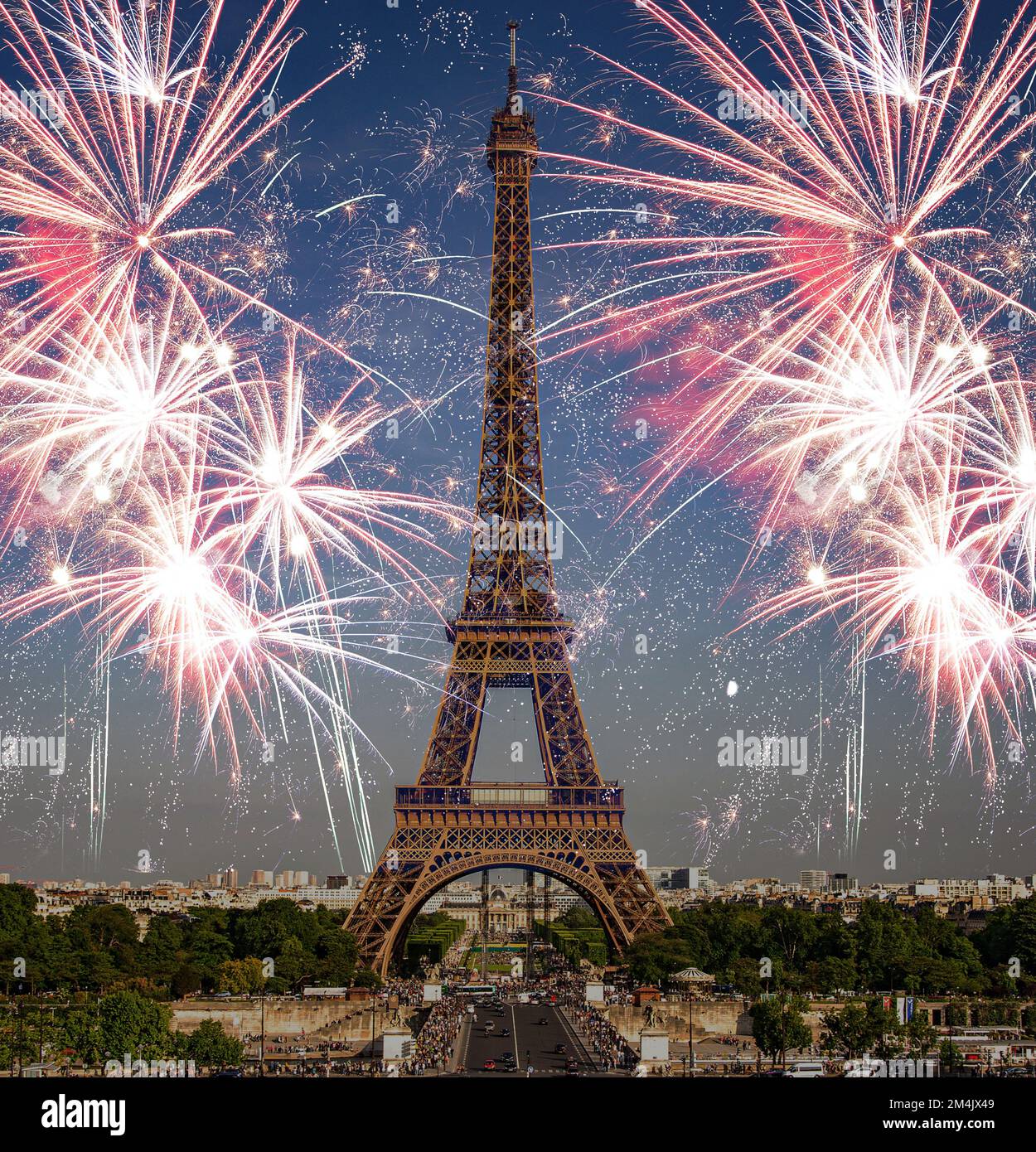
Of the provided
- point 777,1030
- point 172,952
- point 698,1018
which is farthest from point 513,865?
point 172,952

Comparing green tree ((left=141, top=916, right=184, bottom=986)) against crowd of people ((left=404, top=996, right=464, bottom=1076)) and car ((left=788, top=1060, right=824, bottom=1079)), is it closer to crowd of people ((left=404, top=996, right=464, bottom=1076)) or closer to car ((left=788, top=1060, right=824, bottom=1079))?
crowd of people ((left=404, top=996, right=464, bottom=1076))

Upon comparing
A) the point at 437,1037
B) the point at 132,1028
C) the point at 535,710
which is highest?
the point at 535,710

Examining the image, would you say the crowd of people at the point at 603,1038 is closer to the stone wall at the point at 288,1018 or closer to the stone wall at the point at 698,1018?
the stone wall at the point at 698,1018

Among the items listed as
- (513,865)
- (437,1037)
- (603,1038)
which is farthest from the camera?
(513,865)

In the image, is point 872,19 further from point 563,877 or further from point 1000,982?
point 1000,982

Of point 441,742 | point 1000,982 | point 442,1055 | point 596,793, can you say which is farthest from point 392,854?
point 1000,982

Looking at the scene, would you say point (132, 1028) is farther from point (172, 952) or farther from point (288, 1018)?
point (172, 952)
